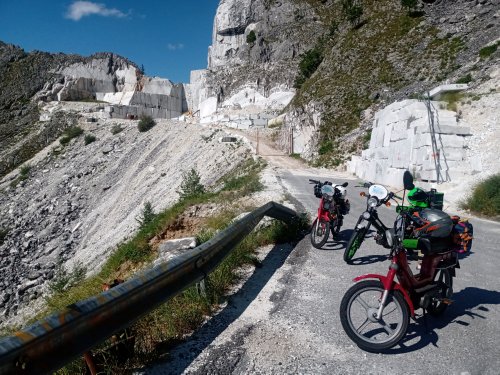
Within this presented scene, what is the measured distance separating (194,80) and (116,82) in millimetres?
17607

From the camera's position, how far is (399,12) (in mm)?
44719

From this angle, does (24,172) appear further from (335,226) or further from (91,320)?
(91,320)

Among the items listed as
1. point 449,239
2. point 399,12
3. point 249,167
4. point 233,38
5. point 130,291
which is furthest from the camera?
point 233,38

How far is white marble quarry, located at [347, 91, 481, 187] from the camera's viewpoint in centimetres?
1494

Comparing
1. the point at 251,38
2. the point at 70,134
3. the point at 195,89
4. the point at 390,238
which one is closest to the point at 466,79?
the point at 390,238

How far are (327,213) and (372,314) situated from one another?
150 inches

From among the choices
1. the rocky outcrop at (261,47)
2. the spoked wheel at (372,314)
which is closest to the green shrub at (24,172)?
the rocky outcrop at (261,47)

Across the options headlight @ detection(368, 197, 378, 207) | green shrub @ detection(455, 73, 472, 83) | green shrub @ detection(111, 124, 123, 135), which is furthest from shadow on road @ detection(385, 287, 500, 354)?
green shrub @ detection(111, 124, 123, 135)

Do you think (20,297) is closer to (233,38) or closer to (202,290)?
(202,290)

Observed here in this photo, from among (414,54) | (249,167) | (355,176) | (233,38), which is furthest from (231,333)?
(233,38)

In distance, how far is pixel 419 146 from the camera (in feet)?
52.9

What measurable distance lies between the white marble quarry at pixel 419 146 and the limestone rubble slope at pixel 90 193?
32.6ft

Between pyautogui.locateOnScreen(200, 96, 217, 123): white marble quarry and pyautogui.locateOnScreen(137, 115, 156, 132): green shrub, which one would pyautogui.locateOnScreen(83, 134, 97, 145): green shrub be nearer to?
pyautogui.locateOnScreen(137, 115, 156, 132): green shrub

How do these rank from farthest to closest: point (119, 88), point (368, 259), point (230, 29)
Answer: point (230, 29) < point (119, 88) < point (368, 259)
